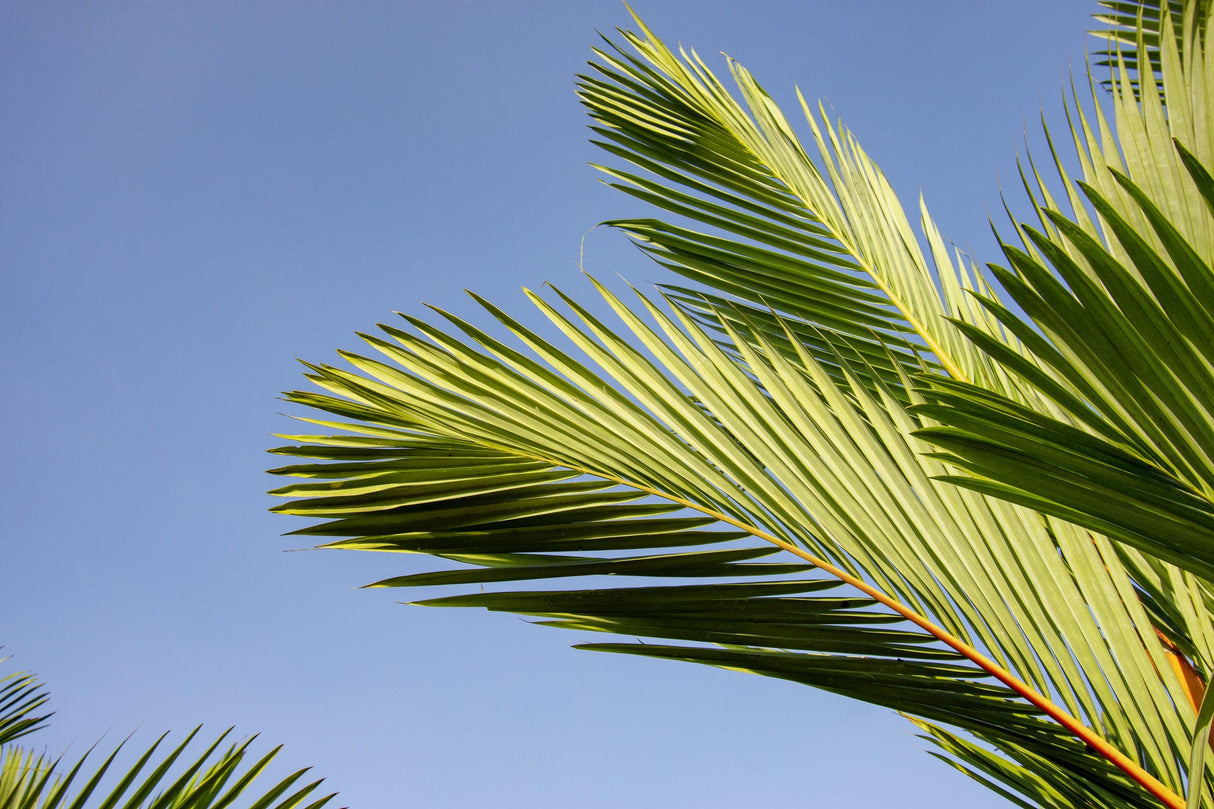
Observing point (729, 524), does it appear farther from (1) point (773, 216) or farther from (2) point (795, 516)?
(1) point (773, 216)

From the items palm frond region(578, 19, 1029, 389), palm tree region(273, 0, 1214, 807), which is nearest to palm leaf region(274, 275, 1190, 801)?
palm tree region(273, 0, 1214, 807)

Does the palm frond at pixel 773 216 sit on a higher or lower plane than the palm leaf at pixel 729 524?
higher

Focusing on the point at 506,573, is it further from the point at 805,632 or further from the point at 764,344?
the point at 764,344

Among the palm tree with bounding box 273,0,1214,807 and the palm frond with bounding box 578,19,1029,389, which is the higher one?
the palm frond with bounding box 578,19,1029,389

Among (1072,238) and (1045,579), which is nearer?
(1072,238)

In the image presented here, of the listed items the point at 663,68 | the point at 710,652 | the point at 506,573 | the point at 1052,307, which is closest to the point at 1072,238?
the point at 1052,307

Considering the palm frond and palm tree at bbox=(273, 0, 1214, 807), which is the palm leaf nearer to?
Answer: palm tree at bbox=(273, 0, 1214, 807)

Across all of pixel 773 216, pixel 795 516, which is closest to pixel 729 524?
pixel 795 516

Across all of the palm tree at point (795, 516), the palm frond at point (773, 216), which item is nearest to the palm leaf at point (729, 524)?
the palm tree at point (795, 516)

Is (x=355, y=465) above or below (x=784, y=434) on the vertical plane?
below

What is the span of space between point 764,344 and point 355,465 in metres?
0.56

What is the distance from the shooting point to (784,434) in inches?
41.9

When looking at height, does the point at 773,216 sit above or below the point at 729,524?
above

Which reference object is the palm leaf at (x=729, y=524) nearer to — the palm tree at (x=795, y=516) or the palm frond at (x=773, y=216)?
the palm tree at (x=795, y=516)
